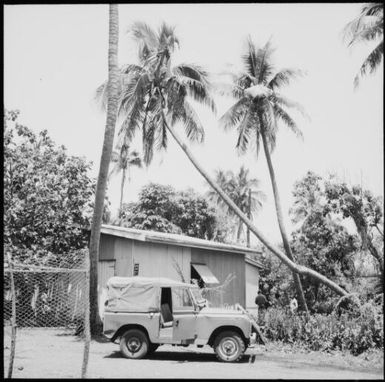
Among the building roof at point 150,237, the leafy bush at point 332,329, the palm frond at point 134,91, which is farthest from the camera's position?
the palm frond at point 134,91

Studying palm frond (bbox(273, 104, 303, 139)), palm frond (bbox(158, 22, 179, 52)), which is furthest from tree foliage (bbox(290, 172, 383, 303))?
palm frond (bbox(158, 22, 179, 52))

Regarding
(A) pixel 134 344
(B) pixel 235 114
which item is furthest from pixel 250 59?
(A) pixel 134 344

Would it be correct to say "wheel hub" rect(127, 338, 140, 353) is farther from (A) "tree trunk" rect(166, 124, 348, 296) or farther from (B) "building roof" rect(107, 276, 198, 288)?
(A) "tree trunk" rect(166, 124, 348, 296)

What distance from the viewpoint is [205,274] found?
19125 mm

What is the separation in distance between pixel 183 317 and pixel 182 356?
1.68m

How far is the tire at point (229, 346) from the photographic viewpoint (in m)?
10.9

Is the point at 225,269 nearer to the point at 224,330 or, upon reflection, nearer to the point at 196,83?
the point at 196,83

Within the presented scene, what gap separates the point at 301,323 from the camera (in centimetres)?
1328

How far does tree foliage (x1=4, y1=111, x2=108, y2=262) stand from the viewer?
727 inches

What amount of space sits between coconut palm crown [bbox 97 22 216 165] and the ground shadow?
380 inches

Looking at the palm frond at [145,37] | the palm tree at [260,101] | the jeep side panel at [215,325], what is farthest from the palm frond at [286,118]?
the jeep side panel at [215,325]

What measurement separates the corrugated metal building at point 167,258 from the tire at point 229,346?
6.03 metres

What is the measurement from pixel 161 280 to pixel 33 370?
358 cm

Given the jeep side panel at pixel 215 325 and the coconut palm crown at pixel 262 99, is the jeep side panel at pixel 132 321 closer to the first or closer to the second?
the jeep side panel at pixel 215 325
